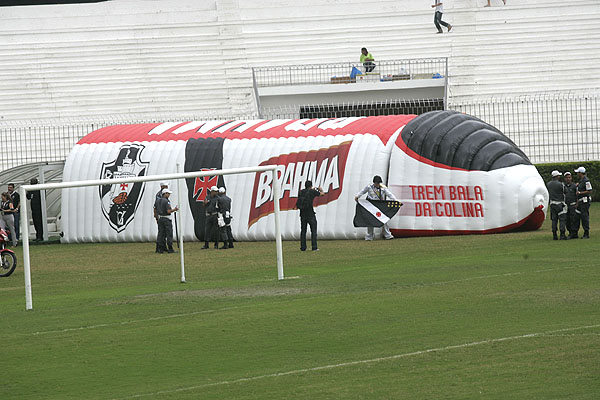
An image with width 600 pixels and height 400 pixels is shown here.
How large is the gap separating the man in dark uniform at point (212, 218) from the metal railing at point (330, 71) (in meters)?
14.5

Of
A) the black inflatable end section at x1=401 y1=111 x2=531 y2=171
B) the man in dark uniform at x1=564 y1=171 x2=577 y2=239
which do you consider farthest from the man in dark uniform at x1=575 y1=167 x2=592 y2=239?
the black inflatable end section at x1=401 y1=111 x2=531 y2=171

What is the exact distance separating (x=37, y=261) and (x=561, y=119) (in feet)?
53.9

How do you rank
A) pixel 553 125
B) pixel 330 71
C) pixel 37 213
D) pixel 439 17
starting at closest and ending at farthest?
pixel 37 213 < pixel 553 125 < pixel 330 71 < pixel 439 17

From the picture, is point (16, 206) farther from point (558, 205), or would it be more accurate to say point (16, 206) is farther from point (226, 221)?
point (558, 205)

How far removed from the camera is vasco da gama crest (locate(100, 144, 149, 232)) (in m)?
26.4

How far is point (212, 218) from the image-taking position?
23.3m

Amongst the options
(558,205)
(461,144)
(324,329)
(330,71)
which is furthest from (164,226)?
(330,71)

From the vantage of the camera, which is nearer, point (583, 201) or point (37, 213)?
point (583, 201)

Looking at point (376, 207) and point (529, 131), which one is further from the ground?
point (529, 131)

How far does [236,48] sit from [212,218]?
63.1ft

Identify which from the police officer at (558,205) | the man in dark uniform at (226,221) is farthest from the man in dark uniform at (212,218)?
the police officer at (558,205)

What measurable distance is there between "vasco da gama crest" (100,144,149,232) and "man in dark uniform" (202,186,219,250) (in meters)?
3.06

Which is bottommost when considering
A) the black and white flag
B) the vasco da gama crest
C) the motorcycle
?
the motorcycle

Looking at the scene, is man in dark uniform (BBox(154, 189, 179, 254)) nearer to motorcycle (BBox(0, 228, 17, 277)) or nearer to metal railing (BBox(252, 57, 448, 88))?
motorcycle (BBox(0, 228, 17, 277))
